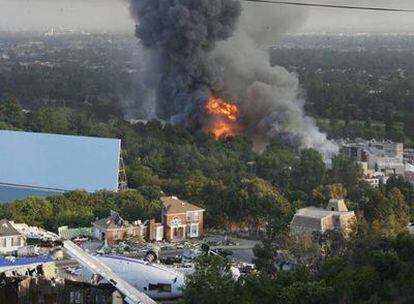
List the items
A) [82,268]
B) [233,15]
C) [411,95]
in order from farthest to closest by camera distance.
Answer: [411,95]
[233,15]
[82,268]

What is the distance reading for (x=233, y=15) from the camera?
29.8 meters

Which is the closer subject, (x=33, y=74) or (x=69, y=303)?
(x=69, y=303)

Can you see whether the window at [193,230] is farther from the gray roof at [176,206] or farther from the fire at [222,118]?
the fire at [222,118]

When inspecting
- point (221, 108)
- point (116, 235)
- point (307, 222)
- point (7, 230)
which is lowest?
point (116, 235)

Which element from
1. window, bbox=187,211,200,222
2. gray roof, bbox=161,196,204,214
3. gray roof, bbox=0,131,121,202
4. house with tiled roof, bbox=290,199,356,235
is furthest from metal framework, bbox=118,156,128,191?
house with tiled roof, bbox=290,199,356,235

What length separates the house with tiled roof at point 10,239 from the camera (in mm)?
14230

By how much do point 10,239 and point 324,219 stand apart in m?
4.38

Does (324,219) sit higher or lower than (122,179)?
higher

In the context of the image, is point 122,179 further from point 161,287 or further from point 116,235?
point 161,287

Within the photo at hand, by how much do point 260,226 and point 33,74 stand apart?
40.6 meters

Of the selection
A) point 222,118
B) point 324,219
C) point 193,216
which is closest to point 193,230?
point 193,216

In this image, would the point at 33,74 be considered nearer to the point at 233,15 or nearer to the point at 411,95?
the point at 411,95

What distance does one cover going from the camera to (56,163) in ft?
66.3

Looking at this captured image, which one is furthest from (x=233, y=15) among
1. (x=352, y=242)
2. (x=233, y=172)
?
(x=352, y=242)
